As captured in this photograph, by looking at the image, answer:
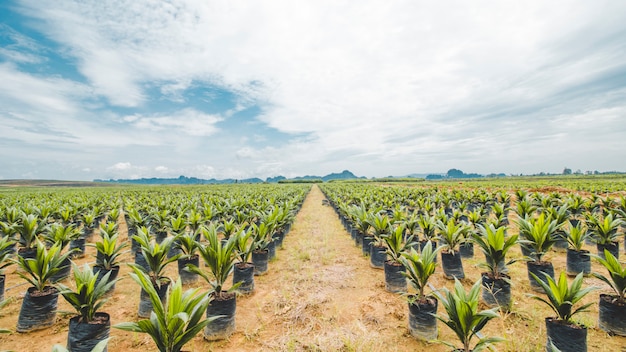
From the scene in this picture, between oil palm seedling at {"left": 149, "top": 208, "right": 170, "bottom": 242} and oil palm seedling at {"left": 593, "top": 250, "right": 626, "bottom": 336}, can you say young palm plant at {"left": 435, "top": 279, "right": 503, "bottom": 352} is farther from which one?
oil palm seedling at {"left": 149, "top": 208, "right": 170, "bottom": 242}

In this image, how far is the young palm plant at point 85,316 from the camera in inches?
114

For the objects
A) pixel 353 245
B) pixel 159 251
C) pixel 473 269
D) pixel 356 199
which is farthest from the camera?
pixel 356 199

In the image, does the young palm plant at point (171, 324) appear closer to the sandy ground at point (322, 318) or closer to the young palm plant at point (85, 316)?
the sandy ground at point (322, 318)

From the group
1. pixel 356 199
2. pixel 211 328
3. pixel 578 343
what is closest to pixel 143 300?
pixel 211 328

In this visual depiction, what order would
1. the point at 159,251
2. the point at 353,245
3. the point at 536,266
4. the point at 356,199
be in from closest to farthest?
the point at 159,251, the point at 536,266, the point at 353,245, the point at 356,199

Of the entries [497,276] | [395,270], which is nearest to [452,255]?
[497,276]

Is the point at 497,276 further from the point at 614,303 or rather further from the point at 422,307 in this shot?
the point at 422,307

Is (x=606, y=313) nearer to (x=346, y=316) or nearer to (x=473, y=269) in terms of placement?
(x=473, y=269)

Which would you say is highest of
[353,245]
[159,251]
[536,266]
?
[159,251]

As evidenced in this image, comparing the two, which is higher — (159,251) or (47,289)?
(159,251)

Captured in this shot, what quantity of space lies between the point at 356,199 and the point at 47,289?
13.1 m

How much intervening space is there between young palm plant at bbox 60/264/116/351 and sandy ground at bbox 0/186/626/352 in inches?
7.5

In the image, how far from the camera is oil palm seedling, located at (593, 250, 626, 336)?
3.28 meters

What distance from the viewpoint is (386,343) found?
3465 mm
